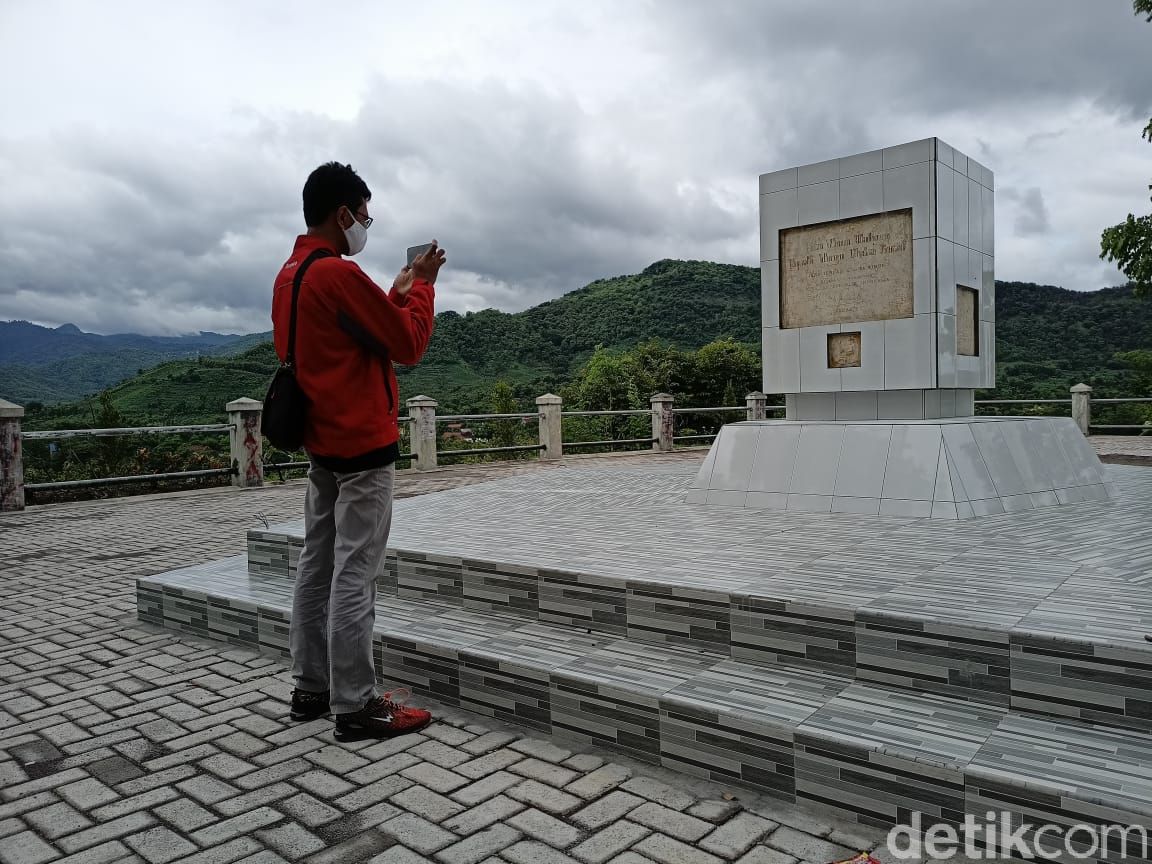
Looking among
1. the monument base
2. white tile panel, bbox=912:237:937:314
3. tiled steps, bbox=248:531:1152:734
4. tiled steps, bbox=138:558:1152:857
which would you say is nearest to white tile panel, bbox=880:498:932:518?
the monument base

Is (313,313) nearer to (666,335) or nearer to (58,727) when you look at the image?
(58,727)

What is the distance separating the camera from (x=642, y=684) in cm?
268

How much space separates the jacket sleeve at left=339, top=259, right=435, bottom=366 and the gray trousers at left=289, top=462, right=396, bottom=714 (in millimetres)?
440

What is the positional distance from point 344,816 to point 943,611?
6.68ft

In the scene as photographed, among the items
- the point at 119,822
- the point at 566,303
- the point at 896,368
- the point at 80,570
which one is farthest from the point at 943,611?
the point at 566,303

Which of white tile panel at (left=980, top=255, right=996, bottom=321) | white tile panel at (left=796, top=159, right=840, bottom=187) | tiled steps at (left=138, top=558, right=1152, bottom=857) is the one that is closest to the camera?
tiled steps at (left=138, top=558, right=1152, bottom=857)

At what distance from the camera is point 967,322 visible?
22.3 ft

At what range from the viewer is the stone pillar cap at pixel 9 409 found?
9.59 metres

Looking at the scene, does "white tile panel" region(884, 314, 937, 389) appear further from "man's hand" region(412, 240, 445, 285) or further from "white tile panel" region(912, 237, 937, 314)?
"man's hand" region(412, 240, 445, 285)

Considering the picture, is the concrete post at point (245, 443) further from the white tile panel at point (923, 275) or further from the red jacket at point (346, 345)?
the red jacket at point (346, 345)

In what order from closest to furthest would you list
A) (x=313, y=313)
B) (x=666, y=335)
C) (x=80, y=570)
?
(x=313, y=313) < (x=80, y=570) < (x=666, y=335)

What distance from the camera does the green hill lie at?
75.3 feet

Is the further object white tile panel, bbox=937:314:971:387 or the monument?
white tile panel, bbox=937:314:971:387

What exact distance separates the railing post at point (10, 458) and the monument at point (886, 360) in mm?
8603
